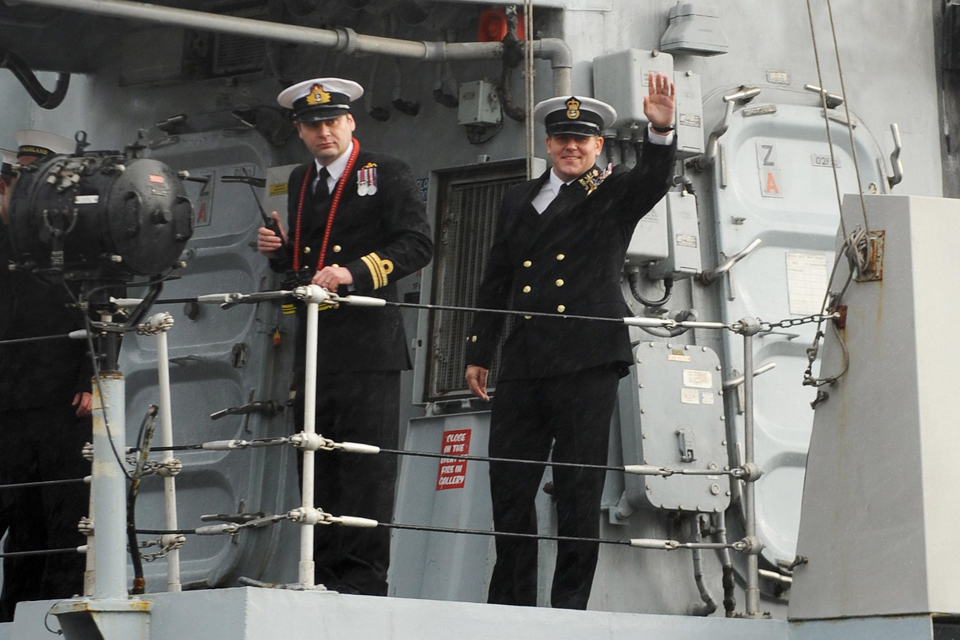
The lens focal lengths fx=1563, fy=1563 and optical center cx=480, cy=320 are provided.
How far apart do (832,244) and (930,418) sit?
1.77 m

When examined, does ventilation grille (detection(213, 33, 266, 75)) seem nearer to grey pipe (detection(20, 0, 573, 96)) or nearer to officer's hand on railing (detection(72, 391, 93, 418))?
grey pipe (detection(20, 0, 573, 96))

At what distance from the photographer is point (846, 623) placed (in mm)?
4273

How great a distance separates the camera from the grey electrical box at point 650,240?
5367 mm

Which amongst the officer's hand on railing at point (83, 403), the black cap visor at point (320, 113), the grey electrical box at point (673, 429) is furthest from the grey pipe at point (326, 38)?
the officer's hand on railing at point (83, 403)

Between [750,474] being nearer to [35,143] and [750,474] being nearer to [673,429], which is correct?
[673,429]

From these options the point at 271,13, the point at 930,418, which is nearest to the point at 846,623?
the point at 930,418

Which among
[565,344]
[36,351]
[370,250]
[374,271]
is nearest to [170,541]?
[374,271]

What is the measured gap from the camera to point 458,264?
5.90 meters

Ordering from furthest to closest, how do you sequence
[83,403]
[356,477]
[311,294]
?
[83,403] → [356,477] → [311,294]

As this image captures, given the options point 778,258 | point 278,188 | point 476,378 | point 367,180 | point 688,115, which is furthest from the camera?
point 278,188

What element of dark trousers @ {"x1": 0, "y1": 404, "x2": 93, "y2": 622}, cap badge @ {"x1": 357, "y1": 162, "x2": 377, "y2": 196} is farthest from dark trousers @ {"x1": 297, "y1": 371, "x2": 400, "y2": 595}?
dark trousers @ {"x1": 0, "y1": 404, "x2": 93, "y2": 622}

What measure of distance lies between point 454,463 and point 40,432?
1.46m

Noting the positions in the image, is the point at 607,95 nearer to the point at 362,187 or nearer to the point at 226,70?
the point at 362,187

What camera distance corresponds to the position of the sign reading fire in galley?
561 centimetres
